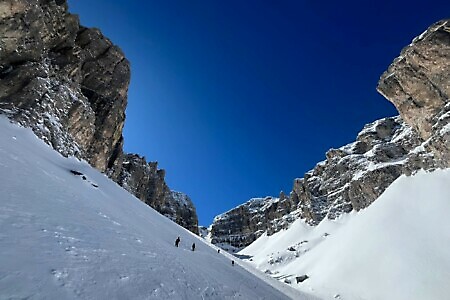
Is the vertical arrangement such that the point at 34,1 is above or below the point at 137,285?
above

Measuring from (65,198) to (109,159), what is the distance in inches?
2066

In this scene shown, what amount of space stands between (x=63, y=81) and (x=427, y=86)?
83475 mm

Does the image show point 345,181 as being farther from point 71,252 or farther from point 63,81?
point 71,252

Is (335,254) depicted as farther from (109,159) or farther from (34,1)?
(34,1)

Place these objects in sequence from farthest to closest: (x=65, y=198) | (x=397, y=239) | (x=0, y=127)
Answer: (x=397, y=239), (x=0, y=127), (x=65, y=198)

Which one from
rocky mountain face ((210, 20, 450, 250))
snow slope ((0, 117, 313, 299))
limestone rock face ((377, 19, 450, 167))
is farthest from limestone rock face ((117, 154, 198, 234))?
limestone rock face ((377, 19, 450, 167))

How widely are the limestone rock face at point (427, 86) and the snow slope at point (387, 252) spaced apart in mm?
9905

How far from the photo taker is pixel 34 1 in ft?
156

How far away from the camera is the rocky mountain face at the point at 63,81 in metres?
42.8

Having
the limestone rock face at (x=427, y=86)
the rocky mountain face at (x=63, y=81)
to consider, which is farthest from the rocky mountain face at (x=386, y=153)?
the rocky mountain face at (x=63, y=81)

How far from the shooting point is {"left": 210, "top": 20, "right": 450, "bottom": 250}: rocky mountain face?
78812 millimetres

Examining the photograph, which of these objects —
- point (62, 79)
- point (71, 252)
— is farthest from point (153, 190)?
point (71, 252)

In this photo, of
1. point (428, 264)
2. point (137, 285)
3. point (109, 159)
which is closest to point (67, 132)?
point (109, 159)

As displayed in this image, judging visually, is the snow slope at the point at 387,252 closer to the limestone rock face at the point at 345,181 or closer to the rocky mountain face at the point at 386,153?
the limestone rock face at the point at 345,181
